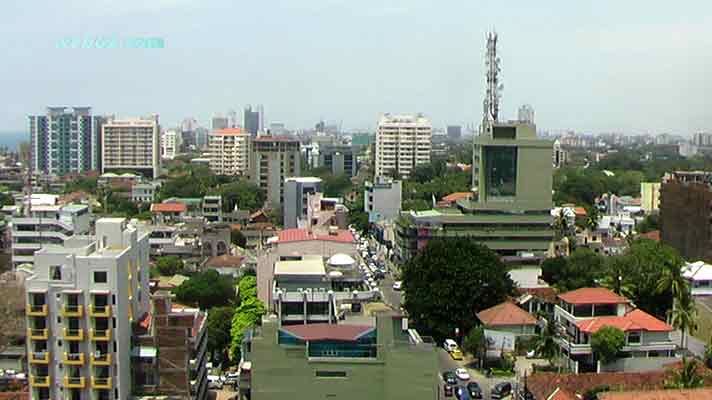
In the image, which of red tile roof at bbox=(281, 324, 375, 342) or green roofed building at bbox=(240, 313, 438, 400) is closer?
green roofed building at bbox=(240, 313, 438, 400)

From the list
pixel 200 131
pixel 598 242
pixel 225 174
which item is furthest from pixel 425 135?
pixel 200 131

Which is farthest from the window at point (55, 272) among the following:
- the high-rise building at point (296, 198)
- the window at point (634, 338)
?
the high-rise building at point (296, 198)

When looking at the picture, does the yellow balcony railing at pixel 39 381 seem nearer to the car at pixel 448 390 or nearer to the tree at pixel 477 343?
the car at pixel 448 390

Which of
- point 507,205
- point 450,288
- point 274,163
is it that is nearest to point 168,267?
point 507,205

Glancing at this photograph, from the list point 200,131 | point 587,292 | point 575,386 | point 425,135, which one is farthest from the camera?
point 200,131

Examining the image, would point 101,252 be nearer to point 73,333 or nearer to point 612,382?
point 73,333

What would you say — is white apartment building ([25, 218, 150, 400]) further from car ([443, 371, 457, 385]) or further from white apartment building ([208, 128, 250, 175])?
white apartment building ([208, 128, 250, 175])

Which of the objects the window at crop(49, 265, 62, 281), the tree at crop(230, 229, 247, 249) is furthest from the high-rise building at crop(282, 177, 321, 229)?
the window at crop(49, 265, 62, 281)
